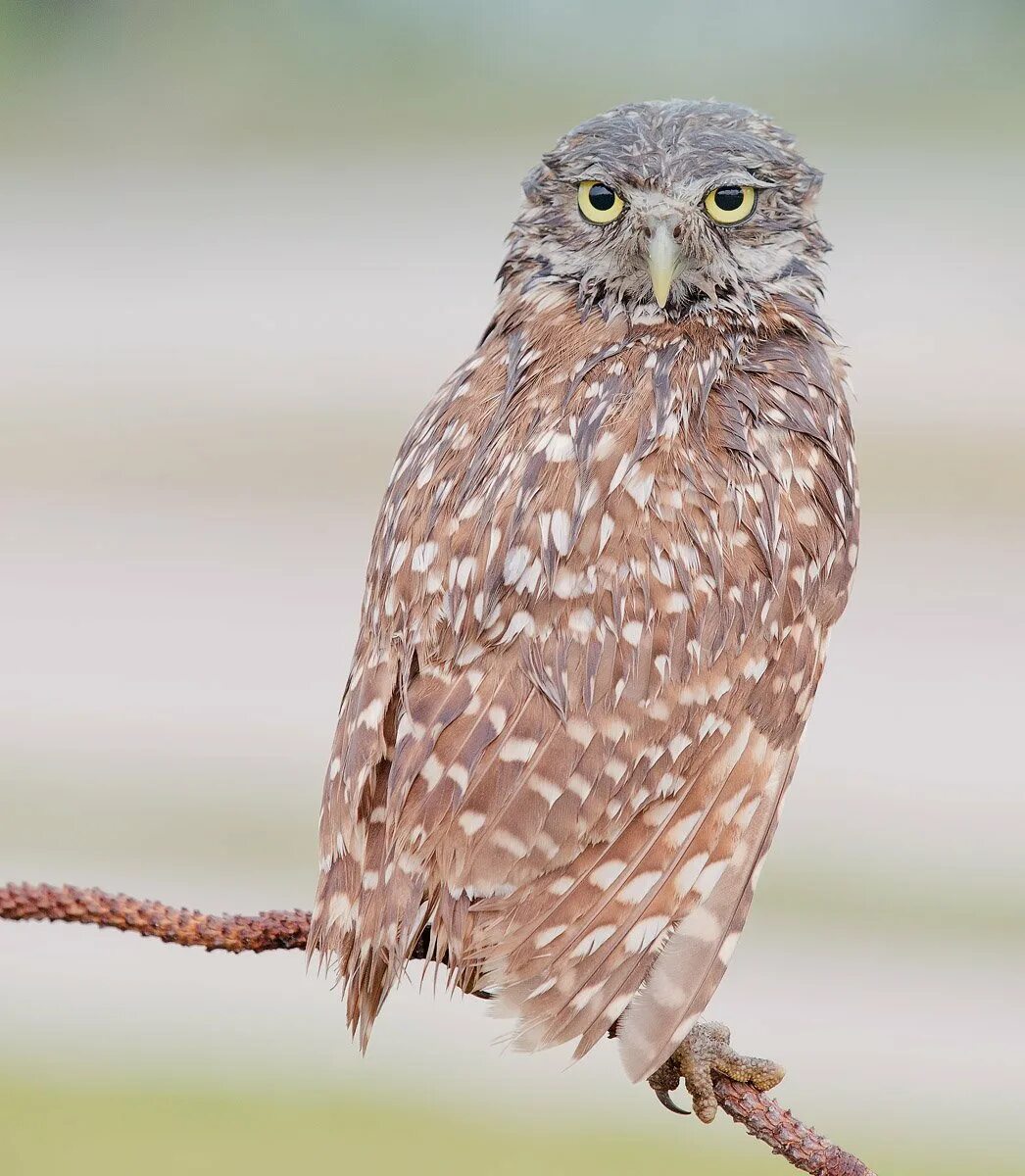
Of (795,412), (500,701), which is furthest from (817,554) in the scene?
(500,701)

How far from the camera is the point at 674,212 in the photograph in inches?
74.9

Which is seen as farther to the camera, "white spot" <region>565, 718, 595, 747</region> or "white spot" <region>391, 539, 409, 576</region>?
"white spot" <region>391, 539, 409, 576</region>

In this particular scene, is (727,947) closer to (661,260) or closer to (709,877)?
(709,877)

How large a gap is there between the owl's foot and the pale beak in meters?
0.94

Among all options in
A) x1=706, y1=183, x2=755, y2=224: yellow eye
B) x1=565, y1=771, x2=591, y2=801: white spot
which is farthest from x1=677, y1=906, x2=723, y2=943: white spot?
x1=706, y1=183, x2=755, y2=224: yellow eye

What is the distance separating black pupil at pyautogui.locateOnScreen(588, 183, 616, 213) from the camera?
1.96m

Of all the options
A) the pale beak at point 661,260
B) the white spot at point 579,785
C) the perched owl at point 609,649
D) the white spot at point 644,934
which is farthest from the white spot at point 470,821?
the pale beak at point 661,260

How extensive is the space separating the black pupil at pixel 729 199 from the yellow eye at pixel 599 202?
131 millimetres

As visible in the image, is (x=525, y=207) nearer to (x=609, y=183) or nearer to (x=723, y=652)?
(x=609, y=183)

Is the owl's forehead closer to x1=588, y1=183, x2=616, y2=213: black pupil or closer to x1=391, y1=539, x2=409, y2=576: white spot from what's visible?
x1=588, y1=183, x2=616, y2=213: black pupil

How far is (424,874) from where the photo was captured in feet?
5.65

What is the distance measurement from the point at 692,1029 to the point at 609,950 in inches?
9.8

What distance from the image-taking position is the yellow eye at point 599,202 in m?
1.95

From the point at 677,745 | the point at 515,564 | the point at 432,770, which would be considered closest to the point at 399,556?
the point at 515,564
